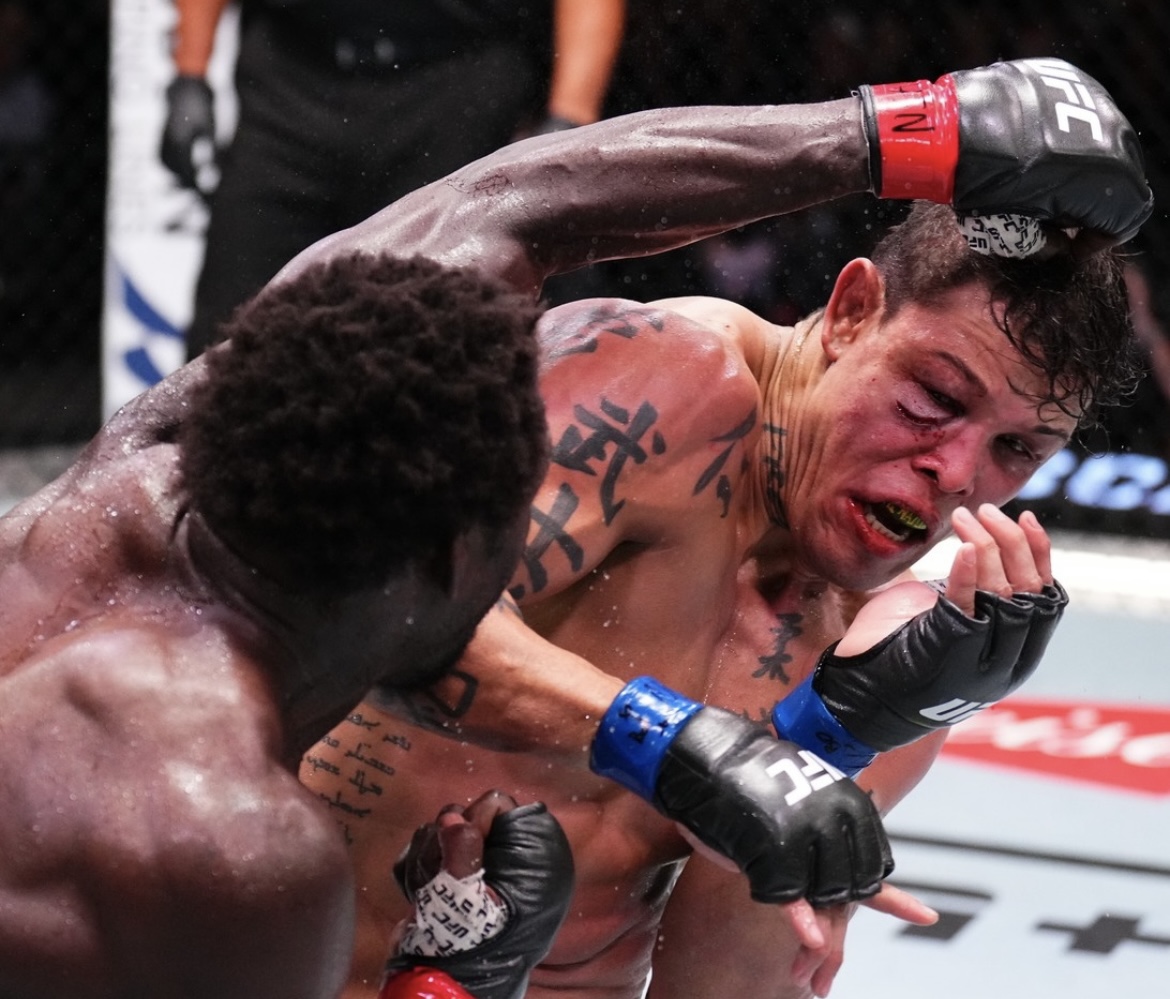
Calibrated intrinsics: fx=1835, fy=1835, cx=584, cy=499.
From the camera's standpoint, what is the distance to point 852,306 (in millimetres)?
1911

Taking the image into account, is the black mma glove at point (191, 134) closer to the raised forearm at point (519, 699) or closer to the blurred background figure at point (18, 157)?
the blurred background figure at point (18, 157)

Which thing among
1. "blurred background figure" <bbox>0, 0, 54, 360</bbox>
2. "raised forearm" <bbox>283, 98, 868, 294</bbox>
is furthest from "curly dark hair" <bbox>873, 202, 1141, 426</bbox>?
"blurred background figure" <bbox>0, 0, 54, 360</bbox>

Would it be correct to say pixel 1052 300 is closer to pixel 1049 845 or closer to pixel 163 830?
pixel 163 830

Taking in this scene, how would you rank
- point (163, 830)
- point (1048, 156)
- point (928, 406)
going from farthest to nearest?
point (928, 406) < point (1048, 156) < point (163, 830)

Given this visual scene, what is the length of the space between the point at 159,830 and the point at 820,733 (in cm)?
77

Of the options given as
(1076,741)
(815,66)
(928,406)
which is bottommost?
(1076,741)

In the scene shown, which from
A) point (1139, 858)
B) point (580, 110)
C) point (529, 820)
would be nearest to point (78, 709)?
point (529, 820)

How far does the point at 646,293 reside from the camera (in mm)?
4430

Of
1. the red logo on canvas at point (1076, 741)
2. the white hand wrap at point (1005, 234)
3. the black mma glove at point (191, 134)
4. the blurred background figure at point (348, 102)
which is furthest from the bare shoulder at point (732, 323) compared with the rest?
the black mma glove at point (191, 134)

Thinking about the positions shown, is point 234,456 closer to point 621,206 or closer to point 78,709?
point 78,709

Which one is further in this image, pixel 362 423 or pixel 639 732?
pixel 639 732

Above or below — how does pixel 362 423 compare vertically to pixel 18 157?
above

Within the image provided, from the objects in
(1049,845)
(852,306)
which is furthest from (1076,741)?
(852,306)

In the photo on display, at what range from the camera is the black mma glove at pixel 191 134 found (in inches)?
161
